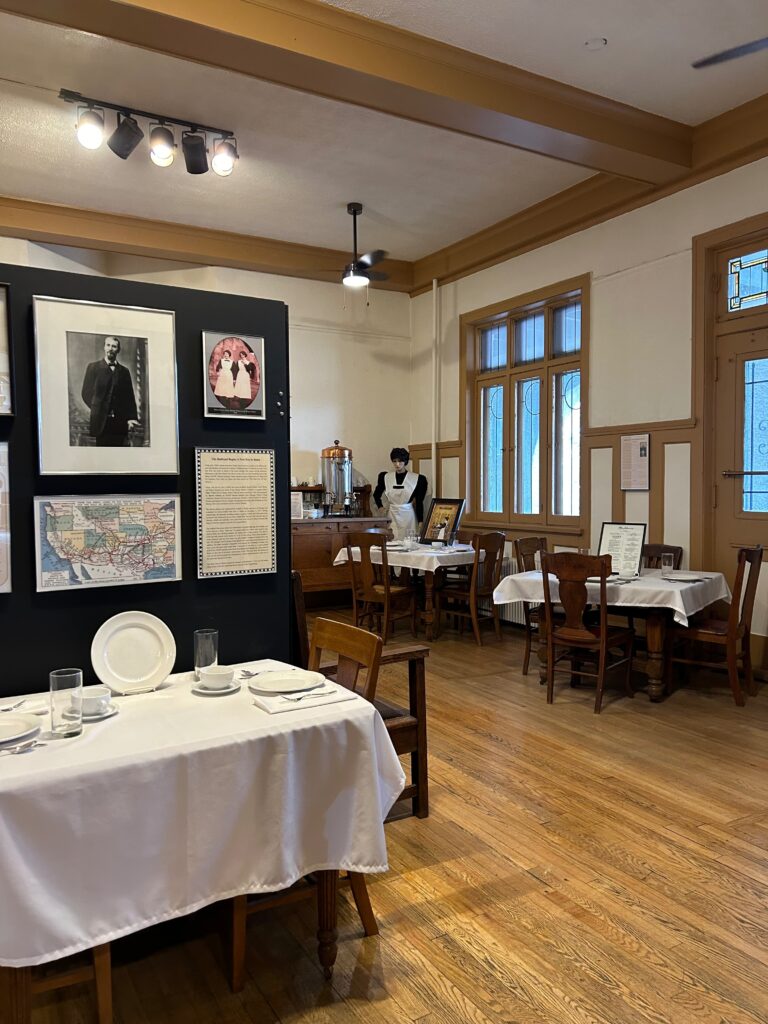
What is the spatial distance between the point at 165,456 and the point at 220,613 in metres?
0.60

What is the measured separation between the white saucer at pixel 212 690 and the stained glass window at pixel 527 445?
538 centimetres

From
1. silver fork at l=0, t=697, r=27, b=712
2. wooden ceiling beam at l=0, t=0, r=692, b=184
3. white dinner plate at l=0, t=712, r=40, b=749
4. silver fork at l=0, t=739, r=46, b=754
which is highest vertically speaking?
wooden ceiling beam at l=0, t=0, r=692, b=184

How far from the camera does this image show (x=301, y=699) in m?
2.16

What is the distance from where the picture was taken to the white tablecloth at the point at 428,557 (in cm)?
635

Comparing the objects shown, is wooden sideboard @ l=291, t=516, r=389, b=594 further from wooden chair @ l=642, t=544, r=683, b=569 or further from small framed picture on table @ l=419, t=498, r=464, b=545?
wooden chair @ l=642, t=544, r=683, b=569

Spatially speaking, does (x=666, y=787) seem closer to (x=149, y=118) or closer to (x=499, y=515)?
(x=499, y=515)

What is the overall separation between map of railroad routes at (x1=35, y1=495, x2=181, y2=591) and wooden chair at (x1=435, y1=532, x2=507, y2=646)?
13.4 feet

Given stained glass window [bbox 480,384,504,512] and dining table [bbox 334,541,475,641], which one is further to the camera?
stained glass window [bbox 480,384,504,512]

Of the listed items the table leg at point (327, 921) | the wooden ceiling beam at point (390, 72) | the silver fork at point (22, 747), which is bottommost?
the table leg at point (327, 921)

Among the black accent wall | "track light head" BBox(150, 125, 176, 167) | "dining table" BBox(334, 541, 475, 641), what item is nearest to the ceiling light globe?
"track light head" BBox(150, 125, 176, 167)

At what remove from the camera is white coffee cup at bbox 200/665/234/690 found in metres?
2.27

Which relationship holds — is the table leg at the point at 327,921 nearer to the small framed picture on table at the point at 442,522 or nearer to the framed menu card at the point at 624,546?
the framed menu card at the point at 624,546

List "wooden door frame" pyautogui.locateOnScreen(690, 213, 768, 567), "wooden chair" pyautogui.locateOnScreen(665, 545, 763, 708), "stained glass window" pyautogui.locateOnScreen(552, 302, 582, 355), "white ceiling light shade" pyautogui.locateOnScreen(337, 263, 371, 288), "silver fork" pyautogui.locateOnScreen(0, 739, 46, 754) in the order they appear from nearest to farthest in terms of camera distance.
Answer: "silver fork" pyautogui.locateOnScreen(0, 739, 46, 754)
"wooden chair" pyautogui.locateOnScreen(665, 545, 763, 708)
"wooden door frame" pyautogui.locateOnScreen(690, 213, 768, 567)
"white ceiling light shade" pyautogui.locateOnScreen(337, 263, 371, 288)
"stained glass window" pyautogui.locateOnScreen(552, 302, 582, 355)

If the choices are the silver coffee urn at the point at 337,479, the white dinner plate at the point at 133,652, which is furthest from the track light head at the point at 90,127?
the silver coffee urn at the point at 337,479
